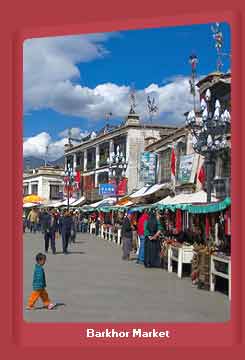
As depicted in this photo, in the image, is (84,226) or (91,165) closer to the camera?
(84,226)

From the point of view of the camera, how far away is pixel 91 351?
6.34 metres

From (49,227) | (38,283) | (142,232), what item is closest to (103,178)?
(142,232)

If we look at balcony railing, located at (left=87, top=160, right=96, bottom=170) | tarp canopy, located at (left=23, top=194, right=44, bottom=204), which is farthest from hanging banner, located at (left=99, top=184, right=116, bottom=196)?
tarp canopy, located at (left=23, top=194, right=44, bottom=204)

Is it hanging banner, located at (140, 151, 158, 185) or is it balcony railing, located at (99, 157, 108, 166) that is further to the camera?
balcony railing, located at (99, 157, 108, 166)

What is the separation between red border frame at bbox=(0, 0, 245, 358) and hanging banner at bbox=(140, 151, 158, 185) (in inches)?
788

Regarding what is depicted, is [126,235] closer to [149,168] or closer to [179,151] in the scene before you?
[179,151]

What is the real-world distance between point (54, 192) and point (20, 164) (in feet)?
46.4

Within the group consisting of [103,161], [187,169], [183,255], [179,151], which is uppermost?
[103,161]

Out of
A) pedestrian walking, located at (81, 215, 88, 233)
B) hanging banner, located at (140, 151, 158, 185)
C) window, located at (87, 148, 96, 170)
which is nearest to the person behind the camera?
hanging banner, located at (140, 151, 158, 185)

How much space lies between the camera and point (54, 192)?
20.7 metres

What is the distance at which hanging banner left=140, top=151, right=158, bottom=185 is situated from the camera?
2648 cm

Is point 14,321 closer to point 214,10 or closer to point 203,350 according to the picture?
point 203,350

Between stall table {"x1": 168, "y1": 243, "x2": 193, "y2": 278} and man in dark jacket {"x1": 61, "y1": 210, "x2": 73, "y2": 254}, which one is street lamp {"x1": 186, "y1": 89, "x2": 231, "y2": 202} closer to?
stall table {"x1": 168, "y1": 243, "x2": 193, "y2": 278}

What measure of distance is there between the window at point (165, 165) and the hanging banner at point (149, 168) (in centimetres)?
38
